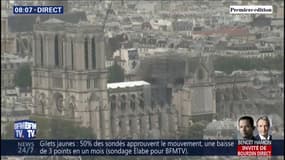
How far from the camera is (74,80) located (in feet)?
15.6

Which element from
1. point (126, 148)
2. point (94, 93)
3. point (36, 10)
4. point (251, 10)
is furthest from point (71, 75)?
point (126, 148)

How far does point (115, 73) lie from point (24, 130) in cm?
88

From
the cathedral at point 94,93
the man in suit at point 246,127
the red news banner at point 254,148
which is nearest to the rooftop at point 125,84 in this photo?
the cathedral at point 94,93

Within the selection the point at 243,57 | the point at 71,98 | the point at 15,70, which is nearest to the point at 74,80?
the point at 71,98

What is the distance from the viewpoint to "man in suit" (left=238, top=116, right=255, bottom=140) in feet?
12.2

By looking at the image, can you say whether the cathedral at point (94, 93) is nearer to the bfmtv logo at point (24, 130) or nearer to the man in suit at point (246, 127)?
the bfmtv logo at point (24, 130)

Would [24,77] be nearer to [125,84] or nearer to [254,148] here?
[125,84]

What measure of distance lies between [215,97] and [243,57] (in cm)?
32

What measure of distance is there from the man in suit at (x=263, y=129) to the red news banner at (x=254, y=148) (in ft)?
0.04

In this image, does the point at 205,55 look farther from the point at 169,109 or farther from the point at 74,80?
the point at 74,80

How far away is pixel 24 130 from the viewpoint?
3975 mm

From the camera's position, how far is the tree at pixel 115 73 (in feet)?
15.5

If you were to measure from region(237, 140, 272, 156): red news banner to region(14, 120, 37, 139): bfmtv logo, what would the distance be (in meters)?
0.67

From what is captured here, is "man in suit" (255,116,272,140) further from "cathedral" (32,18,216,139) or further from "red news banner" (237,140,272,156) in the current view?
"cathedral" (32,18,216,139)
